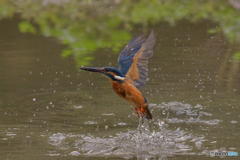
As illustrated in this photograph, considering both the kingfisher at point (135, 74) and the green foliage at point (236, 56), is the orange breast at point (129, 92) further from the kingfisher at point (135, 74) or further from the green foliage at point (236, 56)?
the green foliage at point (236, 56)

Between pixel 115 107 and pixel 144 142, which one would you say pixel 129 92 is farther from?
pixel 115 107

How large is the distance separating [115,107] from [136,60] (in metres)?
1.35

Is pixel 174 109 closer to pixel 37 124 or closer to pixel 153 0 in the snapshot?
pixel 37 124

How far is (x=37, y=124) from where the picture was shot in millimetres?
7387

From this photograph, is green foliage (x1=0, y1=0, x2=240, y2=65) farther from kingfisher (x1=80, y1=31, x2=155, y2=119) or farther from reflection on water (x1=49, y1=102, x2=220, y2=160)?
kingfisher (x1=80, y1=31, x2=155, y2=119)

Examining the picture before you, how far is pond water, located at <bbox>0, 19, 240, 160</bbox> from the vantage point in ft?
21.5

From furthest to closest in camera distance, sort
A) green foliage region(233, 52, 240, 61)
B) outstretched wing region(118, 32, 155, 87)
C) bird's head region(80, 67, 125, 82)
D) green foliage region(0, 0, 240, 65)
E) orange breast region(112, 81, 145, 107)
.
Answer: green foliage region(0, 0, 240, 65)
green foliage region(233, 52, 240, 61)
outstretched wing region(118, 32, 155, 87)
orange breast region(112, 81, 145, 107)
bird's head region(80, 67, 125, 82)

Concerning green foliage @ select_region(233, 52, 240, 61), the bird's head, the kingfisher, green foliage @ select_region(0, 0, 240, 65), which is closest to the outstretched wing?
the kingfisher

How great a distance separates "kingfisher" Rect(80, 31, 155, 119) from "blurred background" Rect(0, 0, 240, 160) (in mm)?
396

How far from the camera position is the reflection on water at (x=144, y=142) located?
6391 mm

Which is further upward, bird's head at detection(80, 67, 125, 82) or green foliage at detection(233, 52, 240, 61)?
green foliage at detection(233, 52, 240, 61)

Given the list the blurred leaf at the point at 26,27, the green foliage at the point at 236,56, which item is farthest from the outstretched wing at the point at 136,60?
the blurred leaf at the point at 26,27

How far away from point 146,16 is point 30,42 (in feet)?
8.99

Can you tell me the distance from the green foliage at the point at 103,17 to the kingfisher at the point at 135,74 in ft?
13.0
